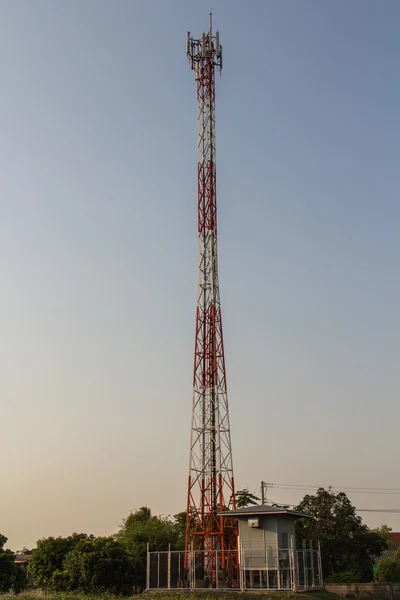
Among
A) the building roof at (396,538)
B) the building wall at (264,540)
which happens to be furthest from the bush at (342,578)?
the building roof at (396,538)

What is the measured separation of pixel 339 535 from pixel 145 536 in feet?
52.3

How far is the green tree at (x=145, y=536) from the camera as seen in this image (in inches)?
1860

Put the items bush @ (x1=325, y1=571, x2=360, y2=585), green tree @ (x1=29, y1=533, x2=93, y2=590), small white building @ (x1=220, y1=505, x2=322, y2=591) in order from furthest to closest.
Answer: bush @ (x1=325, y1=571, x2=360, y2=585), green tree @ (x1=29, y1=533, x2=93, y2=590), small white building @ (x1=220, y1=505, x2=322, y2=591)

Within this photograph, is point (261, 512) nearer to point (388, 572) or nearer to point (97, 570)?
point (97, 570)

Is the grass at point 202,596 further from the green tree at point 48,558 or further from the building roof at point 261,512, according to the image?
the green tree at point 48,558

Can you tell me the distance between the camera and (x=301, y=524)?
54.0m

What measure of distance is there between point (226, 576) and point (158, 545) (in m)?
16.8

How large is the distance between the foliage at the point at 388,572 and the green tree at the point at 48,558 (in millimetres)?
22172

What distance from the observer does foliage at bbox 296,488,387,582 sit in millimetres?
50469

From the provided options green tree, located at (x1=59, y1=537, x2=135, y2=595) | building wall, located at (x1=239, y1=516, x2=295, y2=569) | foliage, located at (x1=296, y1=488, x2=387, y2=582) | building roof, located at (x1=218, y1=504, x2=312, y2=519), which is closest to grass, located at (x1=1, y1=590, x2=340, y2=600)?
green tree, located at (x1=59, y1=537, x2=135, y2=595)

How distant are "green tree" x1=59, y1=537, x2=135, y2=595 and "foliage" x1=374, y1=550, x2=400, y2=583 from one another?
756 inches

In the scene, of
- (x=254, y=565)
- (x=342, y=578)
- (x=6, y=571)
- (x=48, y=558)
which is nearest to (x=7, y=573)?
(x=6, y=571)

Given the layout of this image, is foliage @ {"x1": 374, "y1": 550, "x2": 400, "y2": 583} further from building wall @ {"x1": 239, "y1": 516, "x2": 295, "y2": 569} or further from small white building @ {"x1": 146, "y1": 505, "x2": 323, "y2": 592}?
building wall @ {"x1": 239, "y1": 516, "x2": 295, "y2": 569}

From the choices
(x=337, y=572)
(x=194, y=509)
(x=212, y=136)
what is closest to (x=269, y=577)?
(x=194, y=509)
